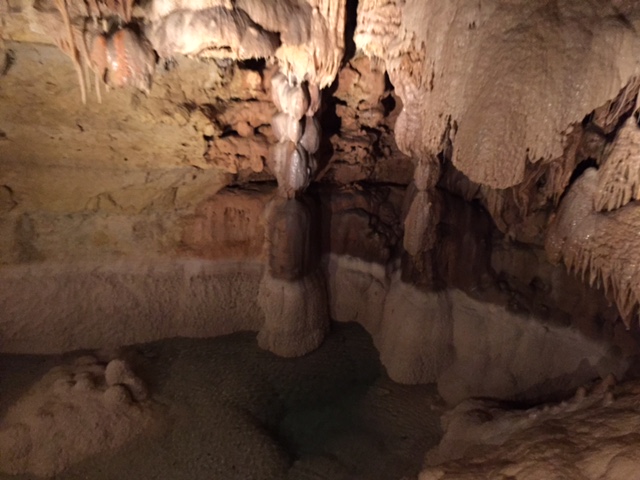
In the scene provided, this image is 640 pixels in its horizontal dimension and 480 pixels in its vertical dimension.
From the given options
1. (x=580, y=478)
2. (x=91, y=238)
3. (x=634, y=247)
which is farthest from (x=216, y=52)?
(x=580, y=478)

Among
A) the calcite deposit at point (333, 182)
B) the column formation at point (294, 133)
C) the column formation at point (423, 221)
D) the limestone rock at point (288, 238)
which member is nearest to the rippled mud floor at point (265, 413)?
the calcite deposit at point (333, 182)

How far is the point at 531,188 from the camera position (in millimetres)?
3969

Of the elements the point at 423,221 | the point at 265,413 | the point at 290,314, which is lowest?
the point at 265,413

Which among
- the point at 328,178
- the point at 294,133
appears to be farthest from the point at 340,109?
the point at 294,133

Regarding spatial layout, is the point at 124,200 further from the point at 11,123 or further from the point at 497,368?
the point at 497,368

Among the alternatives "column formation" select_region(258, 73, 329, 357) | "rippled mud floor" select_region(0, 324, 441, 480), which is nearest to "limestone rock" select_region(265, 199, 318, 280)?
"column formation" select_region(258, 73, 329, 357)

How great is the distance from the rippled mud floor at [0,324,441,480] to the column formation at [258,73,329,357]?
9.3 inches

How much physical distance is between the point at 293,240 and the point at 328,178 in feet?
3.23

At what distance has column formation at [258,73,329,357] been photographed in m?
4.61

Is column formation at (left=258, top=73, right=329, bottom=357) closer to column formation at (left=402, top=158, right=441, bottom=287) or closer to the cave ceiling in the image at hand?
the cave ceiling

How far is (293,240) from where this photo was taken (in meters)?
4.84

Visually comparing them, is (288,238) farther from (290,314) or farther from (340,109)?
(340,109)

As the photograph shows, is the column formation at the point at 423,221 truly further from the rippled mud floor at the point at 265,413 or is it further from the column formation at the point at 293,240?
the rippled mud floor at the point at 265,413

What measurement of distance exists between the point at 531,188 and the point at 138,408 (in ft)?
11.6
